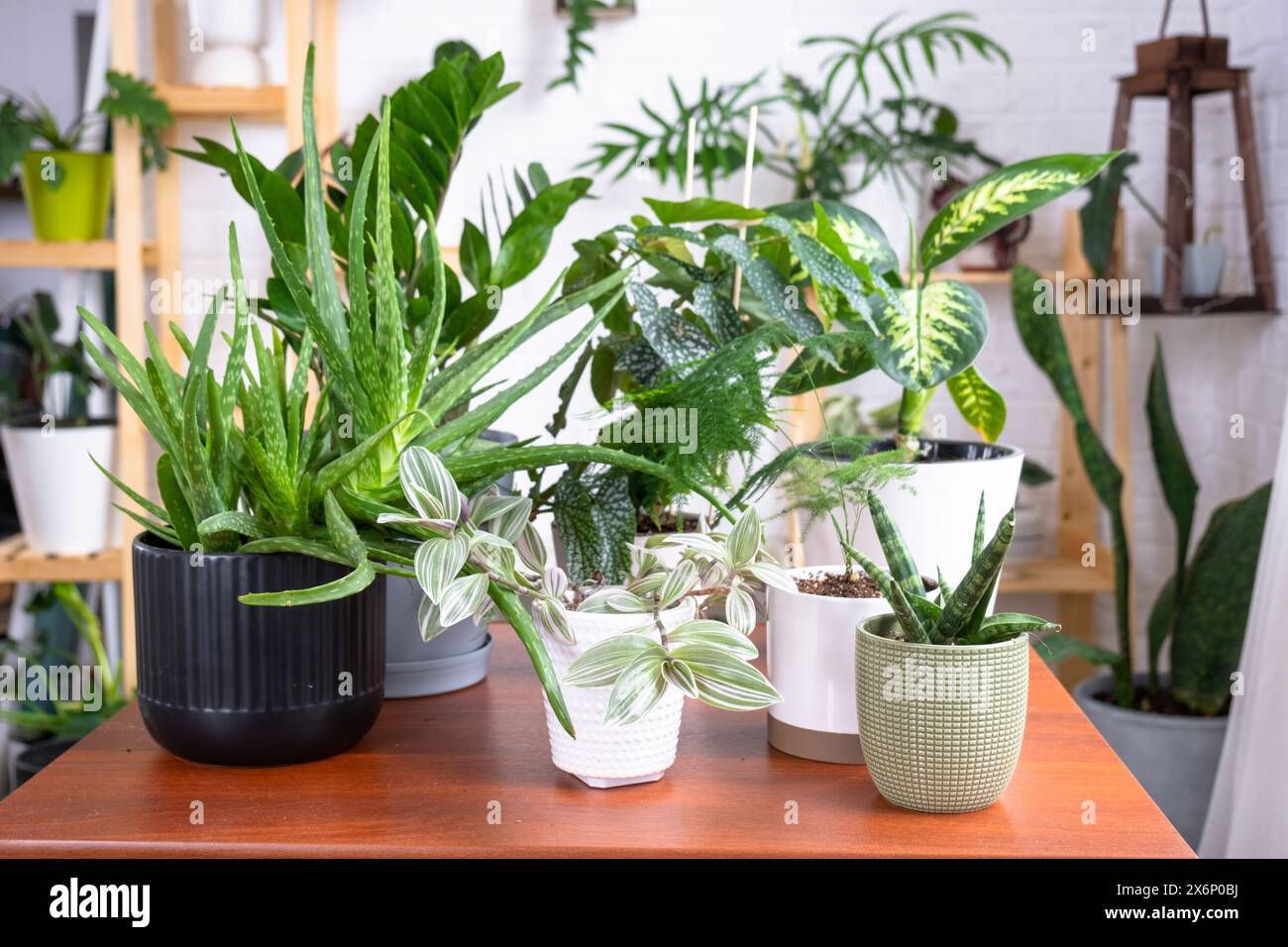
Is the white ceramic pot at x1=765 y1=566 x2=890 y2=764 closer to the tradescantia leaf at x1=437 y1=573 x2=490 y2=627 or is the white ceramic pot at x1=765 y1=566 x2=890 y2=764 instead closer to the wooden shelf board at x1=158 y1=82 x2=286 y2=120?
the tradescantia leaf at x1=437 y1=573 x2=490 y2=627

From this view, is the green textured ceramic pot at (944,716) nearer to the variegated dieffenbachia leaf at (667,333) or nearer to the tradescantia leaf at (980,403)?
the variegated dieffenbachia leaf at (667,333)

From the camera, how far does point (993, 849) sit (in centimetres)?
62

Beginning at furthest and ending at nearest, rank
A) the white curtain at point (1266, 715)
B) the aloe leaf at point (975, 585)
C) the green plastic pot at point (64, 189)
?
the green plastic pot at point (64, 189)
the white curtain at point (1266, 715)
the aloe leaf at point (975, 585)

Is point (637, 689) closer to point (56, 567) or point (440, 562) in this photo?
point (440, 562)

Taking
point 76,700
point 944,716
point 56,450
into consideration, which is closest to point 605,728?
point 944,716

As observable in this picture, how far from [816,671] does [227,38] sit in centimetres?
184

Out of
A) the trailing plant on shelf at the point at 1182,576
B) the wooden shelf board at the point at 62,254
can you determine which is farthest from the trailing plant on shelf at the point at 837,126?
the wooden shelf board at the point at 62,254

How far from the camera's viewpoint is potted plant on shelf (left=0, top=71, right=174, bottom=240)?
2016 mm

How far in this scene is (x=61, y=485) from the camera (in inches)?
81.7

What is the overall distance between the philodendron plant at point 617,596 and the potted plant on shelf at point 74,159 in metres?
1.60

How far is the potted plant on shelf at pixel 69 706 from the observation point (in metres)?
2.06

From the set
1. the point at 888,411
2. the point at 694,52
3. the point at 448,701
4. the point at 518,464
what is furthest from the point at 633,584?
the point at 694,52

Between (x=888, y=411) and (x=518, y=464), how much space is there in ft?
4.81
